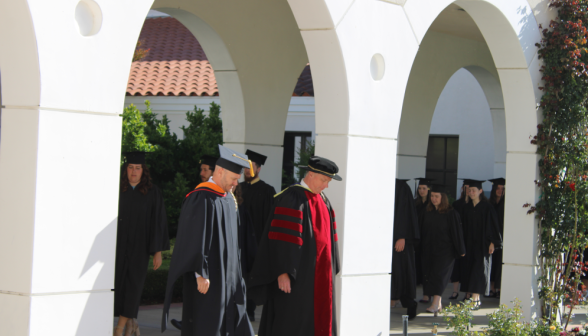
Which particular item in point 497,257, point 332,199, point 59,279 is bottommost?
point 497,257

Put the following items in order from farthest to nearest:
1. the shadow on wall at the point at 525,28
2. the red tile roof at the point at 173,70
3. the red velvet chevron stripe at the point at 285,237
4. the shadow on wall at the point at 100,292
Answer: the red tile roof at the point at 173,70
the shadow on wall at the point at 525,28
the red velvet chevron stripe at the point at 285,237
the shadow on wall at the point at 100,292

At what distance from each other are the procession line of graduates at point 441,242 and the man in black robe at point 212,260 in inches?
143

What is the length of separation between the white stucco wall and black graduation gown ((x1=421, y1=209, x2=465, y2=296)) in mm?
7388

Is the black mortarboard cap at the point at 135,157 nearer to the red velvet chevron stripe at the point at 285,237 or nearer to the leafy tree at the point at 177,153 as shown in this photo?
the red velvet chevron stripe at the point at 285,237

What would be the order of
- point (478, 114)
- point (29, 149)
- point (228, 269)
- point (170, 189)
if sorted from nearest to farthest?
point (29, 149)
point (228, 269)
point (170, 189)
point (478, 114)

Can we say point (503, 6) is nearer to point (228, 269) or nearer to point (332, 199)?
point (332, 199)

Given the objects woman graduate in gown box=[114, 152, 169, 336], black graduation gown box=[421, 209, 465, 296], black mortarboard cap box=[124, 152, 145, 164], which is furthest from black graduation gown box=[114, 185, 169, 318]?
black graduation gown box=[421, 209, 465, 296]

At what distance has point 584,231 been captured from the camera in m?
7.52

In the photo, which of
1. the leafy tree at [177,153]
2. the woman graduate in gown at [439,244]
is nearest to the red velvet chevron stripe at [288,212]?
the woman graduate in gown at [439,244]

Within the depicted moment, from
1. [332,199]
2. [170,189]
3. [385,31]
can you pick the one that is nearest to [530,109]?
[385,31]

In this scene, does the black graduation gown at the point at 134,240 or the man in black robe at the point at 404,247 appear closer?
the black graduation gown at the point at 134,240

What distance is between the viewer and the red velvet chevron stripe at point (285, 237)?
4.70 metres

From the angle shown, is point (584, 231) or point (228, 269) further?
point (584, 231)

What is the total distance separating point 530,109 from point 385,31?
110 inches
